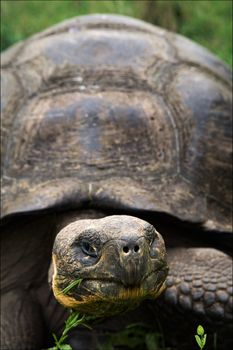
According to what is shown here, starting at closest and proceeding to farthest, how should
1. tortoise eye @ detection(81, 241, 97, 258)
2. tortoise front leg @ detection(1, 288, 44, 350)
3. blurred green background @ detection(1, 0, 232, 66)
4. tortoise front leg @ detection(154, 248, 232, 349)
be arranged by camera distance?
tortoise eye @ detection(81, 241, 97, 258), tortoise front leg @ detection(154, 248, 232, 349), tortoise front leg @ detection(1, 288, 44, 350), blurred green background @ detection(1, 0, 232, 66)

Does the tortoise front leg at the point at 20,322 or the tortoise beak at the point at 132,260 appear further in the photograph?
the tortoise front leg at the point at 20,322

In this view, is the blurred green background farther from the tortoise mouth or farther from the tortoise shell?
the tortoise mouth

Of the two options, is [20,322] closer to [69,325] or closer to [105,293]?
[69,325]

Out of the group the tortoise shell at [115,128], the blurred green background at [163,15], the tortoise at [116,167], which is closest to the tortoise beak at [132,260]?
the tortoise at [116,167]

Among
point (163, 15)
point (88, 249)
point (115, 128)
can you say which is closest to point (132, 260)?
point (88, 249)

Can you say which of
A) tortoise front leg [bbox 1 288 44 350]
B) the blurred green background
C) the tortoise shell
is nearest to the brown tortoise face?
the tortoise shell

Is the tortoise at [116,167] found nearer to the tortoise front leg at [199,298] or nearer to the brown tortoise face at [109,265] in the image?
the tortoise front leg at [199,298]
